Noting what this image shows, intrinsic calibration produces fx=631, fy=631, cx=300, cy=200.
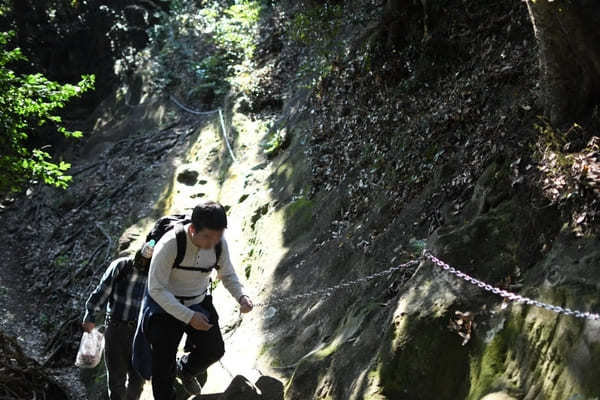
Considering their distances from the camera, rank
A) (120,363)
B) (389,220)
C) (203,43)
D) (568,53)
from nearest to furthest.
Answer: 1. (568,53)
2. (120,363)
3. (389,220)
4. (203,43)

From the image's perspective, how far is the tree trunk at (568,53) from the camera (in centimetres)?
501

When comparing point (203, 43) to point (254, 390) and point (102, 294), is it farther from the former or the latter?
point (254, 390)

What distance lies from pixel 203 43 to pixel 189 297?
1718 cm

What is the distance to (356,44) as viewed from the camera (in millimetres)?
11375

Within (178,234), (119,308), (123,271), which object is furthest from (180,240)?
(119,308)

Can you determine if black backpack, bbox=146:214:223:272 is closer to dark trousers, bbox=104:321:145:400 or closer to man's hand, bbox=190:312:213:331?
man's hand, bbox=190:312:213:331

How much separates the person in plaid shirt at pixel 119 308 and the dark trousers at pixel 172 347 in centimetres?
89

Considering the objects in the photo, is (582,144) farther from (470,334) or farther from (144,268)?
(144,268)

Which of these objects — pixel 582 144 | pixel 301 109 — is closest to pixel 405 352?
pixel 582 144

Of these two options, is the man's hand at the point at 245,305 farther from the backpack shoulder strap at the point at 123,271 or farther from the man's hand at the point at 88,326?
the man's hand at the point at 88,326

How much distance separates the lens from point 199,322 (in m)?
5.18

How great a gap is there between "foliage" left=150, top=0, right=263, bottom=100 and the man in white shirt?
42.5ft

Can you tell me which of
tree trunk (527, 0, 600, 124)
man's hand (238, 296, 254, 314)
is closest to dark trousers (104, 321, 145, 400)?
man's hand (238, 296, 254, 314)

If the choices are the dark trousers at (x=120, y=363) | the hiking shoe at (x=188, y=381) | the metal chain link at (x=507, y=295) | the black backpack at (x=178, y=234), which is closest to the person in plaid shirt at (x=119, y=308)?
the dark trousers at (x=120, y=363)
